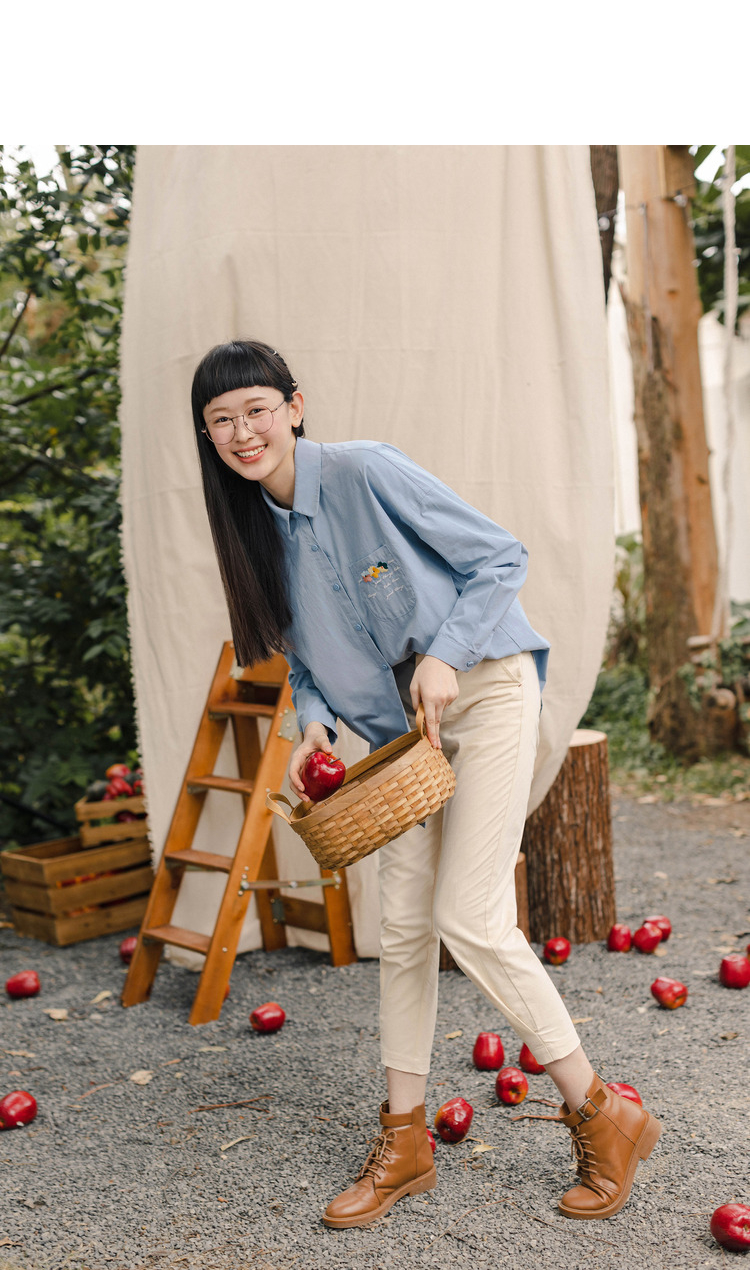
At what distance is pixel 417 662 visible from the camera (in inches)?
74.9

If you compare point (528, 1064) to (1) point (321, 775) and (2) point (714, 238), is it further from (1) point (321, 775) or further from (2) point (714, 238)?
(2) point (714, 238)

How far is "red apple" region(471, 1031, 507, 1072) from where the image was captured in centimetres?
238

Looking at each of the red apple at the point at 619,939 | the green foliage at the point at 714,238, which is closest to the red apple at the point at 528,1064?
the red apple at the point at 619,939

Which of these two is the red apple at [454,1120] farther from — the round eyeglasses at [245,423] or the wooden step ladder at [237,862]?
the round eyeglasses at [245,423]

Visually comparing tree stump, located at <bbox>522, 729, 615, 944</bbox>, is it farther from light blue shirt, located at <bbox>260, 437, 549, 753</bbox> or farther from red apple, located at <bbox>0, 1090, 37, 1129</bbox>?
red apple, located at <bbox>0, 1090, 37, 1129</bbox>

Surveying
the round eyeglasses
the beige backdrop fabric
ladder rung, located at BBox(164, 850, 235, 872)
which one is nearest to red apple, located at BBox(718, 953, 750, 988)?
the beige backdrop fabric

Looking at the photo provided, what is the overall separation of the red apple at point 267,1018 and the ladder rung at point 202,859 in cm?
40

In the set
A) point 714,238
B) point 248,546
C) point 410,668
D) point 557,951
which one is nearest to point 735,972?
point 557,951

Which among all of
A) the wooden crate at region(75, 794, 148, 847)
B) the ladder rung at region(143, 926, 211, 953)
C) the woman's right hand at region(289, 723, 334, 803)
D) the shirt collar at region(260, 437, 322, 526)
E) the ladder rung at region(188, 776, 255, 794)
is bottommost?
the ladder rung at region(143, 926, 211, 953)

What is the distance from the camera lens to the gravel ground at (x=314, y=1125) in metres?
1.80

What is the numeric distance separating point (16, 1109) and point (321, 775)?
1214 millimetres

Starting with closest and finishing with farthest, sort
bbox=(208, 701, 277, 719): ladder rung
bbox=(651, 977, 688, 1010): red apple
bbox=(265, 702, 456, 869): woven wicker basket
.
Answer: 1. bbox=(265, 702, 456, 869): woven wicker basket
2. bbox=(651, 977, 688, 1010): red apple
3. bbox=(208, 701, 277, 719): ladder rung

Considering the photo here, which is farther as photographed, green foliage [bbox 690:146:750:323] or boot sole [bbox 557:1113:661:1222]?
green foliage [bbox 690:146:750:323]

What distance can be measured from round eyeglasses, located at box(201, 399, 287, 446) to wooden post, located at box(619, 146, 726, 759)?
434 cm
